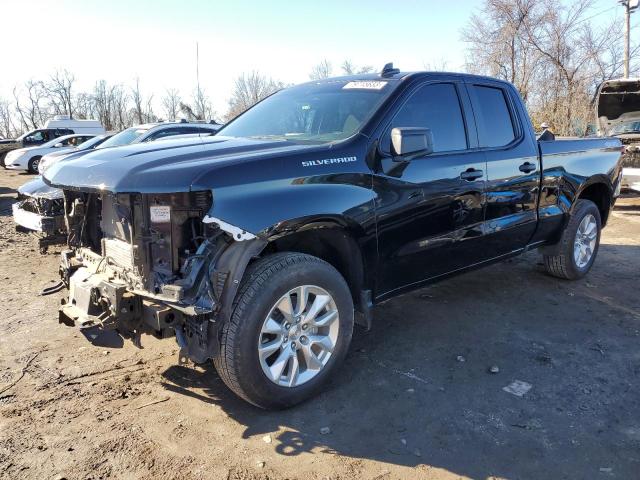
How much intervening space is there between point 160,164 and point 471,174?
7.88ft

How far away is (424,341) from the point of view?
4.15 metres

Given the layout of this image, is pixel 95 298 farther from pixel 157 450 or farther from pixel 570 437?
pixel 570 437

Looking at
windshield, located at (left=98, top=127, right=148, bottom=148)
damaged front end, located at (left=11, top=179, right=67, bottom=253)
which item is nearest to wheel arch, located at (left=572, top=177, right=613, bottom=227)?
damaged front end, located at (left=11, top=179, right=67, bottom=253)

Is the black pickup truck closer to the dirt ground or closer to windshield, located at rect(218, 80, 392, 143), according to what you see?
windshield, located at rect(218, 80, 392, 143)

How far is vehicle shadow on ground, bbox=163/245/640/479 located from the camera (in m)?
2.78

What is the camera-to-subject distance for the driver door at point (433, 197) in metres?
3.53

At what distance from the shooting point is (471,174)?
4.05 meters

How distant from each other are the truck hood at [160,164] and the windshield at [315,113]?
0.35m

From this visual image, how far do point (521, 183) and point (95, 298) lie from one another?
141 inches

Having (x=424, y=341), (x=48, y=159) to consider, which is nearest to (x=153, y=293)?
(x=424, y=341)

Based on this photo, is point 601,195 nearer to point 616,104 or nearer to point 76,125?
point 616,104

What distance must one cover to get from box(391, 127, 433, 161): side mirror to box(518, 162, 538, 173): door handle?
153 centimetres

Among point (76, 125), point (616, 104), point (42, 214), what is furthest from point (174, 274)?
point (76, 125)

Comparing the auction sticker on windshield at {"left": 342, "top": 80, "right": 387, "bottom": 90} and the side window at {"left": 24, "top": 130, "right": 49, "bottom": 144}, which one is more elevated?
the side window at {"left": 24, "top": 130, "right": 49, "bottom": 144}
